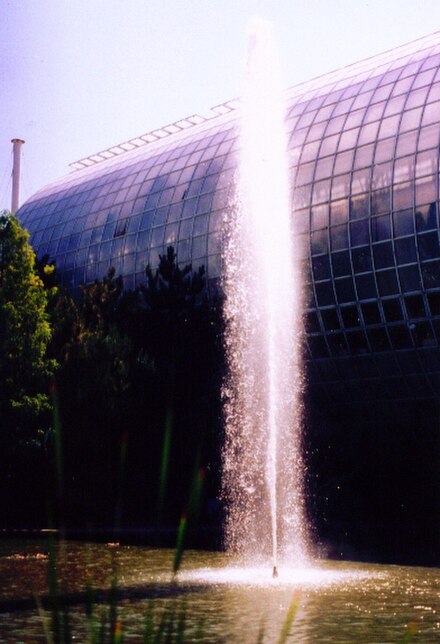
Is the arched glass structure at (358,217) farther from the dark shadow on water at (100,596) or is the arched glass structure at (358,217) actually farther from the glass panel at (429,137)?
the dark shadow on water at (100,596)

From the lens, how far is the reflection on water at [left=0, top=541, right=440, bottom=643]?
1213 centimetres

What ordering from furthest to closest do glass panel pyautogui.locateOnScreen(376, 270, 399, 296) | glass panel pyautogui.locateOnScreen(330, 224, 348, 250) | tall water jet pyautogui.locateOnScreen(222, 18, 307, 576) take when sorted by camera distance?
glass panel pyautogui.locateOnScreen(330, 224, 348, 250) < glass panel pyautogui.locateOnScreen(376, 270, 399, 296) < tall water jet pyautogui.locateOnScreen(222, 18, 307, 576)

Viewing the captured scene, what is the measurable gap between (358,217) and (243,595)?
31.5 meters

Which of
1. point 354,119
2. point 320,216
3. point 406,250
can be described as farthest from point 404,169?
point 354,119

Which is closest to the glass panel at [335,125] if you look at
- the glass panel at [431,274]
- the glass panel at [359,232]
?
the glass panel at [359,232]

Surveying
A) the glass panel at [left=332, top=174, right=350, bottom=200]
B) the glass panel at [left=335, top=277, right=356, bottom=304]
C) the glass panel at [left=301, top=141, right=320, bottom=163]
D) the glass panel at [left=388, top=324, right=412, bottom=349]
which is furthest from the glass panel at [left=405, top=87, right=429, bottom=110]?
the glass panel at [left=388, top=324, right=412, bottom=349]

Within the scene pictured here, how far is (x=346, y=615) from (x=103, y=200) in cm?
5432

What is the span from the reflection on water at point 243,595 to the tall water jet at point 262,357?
→ 4173mm

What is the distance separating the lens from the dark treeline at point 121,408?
34031 millimetres

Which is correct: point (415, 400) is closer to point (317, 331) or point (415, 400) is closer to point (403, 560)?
point (317, 331)

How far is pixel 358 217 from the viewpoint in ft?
147

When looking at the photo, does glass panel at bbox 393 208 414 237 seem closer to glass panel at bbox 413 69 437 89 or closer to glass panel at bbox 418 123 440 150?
glass panel at bbox 418 123 440 150

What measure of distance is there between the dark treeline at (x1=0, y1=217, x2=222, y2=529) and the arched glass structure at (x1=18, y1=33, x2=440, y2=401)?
9.66m

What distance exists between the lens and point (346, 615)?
1364cm
